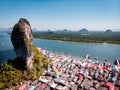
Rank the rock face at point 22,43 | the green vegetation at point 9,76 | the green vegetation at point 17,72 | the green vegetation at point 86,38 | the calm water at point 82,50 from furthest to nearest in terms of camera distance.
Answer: the green vegetation at point 86,38 → the calm water at point 82,50 → the rock face at point 22,43 → the green vegetation at point 17,72 → the green vegetation at point 9,76

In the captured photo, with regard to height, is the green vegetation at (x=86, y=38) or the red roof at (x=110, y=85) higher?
A: the green vegetation at (x=86, y=38)

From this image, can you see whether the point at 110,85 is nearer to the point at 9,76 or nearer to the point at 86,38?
the point at 9,76

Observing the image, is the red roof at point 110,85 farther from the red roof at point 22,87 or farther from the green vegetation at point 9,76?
the green vegetation at point 9,76

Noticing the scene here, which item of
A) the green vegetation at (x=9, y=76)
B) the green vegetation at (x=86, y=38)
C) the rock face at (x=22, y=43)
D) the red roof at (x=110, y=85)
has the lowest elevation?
the red roof at (x=110, y=85)

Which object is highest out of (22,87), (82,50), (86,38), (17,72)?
(86,38)

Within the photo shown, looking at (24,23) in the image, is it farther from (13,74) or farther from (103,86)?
(103,86)

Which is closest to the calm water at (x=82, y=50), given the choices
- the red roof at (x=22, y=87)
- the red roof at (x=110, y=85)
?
the red roof at (x=22, y=87)

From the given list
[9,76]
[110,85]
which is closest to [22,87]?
[9,76]

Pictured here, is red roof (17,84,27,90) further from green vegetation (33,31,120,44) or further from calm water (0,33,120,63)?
green vegetation (33,31,120,44)

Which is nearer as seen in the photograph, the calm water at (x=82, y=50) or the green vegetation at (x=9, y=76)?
the green vegetation at (x=9, y=76)

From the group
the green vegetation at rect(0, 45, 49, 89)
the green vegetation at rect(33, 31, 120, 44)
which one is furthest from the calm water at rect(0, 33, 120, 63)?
the green vegetation at rect(33, 31, 120, 44)

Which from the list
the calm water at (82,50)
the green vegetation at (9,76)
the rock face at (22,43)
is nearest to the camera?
the green vegetation at (9,76)
